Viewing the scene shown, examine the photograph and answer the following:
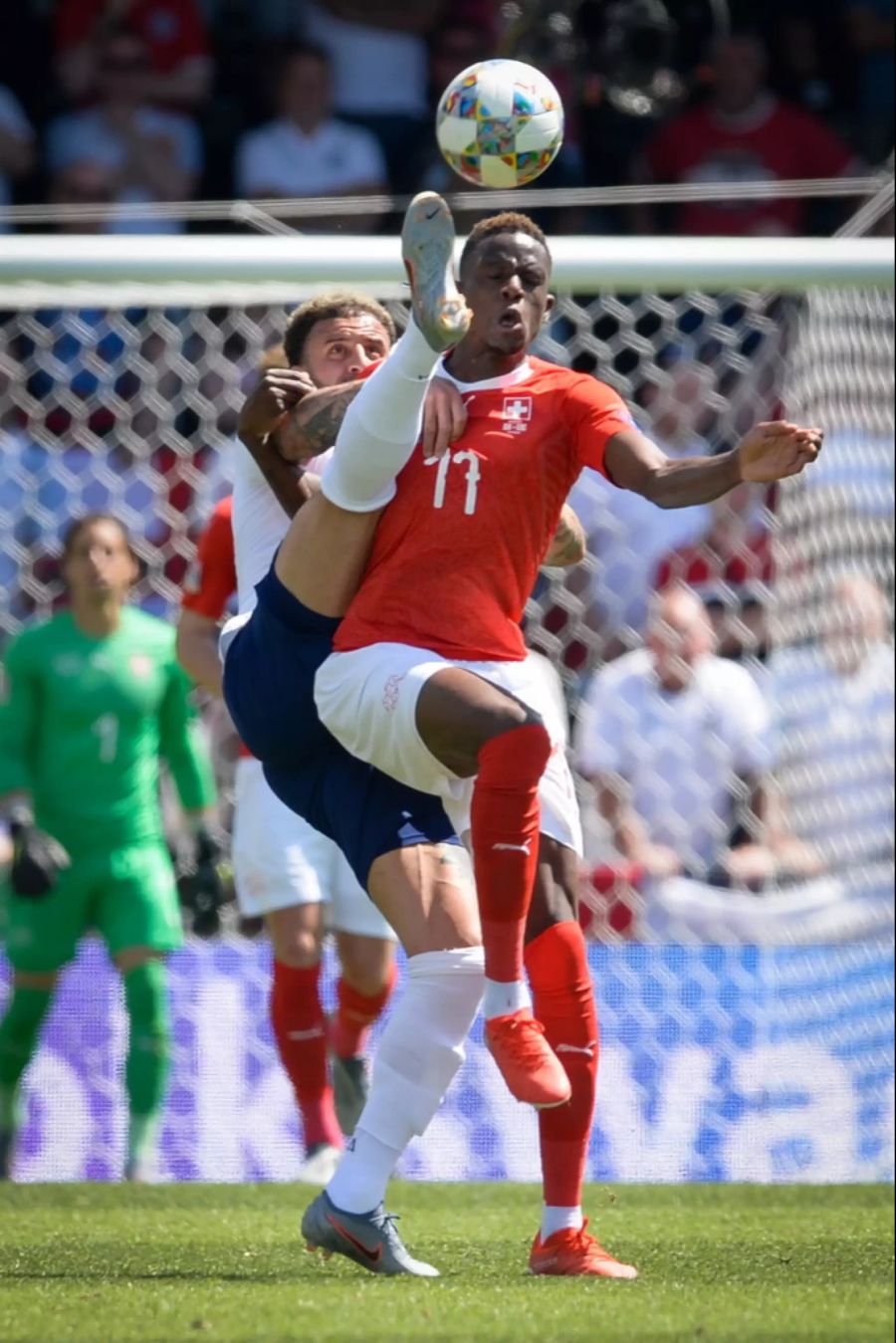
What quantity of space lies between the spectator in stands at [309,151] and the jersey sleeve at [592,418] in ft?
21.9

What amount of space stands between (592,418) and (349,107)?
7377mm

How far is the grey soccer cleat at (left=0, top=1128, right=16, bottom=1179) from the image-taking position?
735 centimetres

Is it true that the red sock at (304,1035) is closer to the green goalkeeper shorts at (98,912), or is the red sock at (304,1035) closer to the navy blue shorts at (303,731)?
the green goalkeeper shorts at (98,912)

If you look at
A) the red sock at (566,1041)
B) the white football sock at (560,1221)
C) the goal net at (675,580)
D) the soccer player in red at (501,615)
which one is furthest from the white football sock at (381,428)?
the goal net at (675,580)

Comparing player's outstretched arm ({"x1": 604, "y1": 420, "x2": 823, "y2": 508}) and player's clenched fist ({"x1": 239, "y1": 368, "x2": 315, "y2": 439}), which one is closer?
player's outstretched arm ({"x1": 604, "y1": 420, "x2": 823, "y2": 508})

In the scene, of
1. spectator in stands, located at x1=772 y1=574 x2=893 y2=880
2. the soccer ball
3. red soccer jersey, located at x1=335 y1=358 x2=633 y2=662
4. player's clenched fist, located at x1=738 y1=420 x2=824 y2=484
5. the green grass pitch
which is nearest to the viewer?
the green grass pitch

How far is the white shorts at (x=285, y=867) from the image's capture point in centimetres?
675

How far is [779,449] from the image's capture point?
13.4 feet

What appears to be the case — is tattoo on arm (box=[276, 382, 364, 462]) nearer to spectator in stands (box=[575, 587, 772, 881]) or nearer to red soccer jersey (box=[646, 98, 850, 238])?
spectator in stands (box=[575, 587, 772, 881])

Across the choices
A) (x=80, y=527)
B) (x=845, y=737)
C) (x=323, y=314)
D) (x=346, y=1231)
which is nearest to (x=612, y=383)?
(x=845, y=737)

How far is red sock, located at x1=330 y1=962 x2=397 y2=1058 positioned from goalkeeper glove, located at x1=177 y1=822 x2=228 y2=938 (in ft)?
1.91

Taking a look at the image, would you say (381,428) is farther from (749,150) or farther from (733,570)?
(749,150)

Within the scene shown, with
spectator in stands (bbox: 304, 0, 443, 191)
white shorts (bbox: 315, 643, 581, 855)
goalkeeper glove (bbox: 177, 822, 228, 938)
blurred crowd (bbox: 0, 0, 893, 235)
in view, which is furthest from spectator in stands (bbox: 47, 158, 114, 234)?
white shorts (bbox: 315, 643, 581, 855)

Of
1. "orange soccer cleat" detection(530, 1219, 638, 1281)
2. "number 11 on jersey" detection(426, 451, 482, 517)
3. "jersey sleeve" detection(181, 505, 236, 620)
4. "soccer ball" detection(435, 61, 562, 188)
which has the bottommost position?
"orange soccer cleat" detection(530, 1219, 638, 1281)
